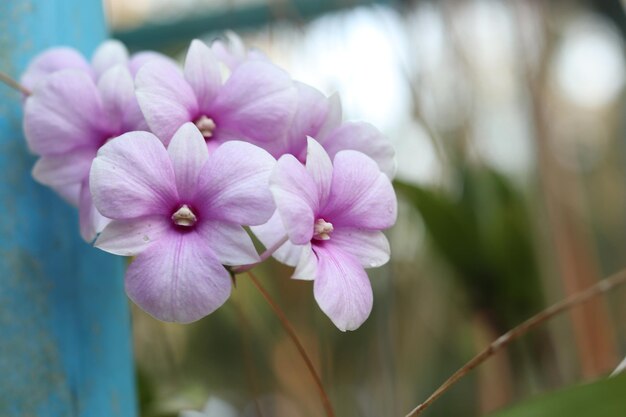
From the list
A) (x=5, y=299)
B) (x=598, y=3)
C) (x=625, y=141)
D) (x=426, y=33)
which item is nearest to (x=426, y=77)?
(x=426, y=33)

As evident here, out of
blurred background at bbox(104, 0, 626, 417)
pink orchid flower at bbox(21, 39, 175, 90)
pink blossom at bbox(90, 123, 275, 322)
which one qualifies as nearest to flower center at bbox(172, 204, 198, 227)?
pink blossom at bbox(90, 123, 275, 322)

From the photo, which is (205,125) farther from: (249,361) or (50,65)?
(249,361)

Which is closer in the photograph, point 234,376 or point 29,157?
point 29,157

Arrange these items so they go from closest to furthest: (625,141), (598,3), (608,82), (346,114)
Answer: (346,114)
(598,3)
(625,141)
(608,82)

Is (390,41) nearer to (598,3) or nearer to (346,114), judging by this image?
(346,114)

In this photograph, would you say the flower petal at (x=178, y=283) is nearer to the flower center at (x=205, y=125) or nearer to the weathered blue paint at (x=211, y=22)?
the flower center at (x=205, y=125)

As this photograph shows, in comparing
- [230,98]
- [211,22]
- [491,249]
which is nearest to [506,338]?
[230,98]

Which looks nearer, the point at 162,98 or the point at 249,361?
the point at 162,98
